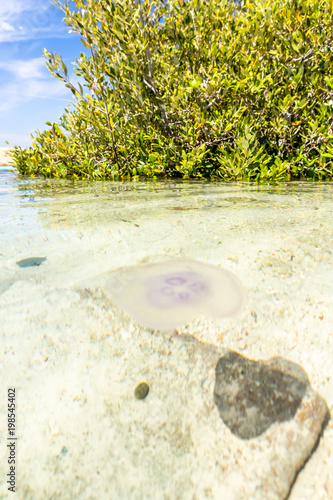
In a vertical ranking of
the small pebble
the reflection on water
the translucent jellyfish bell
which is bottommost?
the small pebble

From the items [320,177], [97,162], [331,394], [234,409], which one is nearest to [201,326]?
[234,409]

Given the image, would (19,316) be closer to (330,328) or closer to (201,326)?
(201,326)

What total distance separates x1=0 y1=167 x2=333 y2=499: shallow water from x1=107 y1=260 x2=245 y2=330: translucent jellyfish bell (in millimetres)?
50

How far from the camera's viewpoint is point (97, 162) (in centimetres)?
716

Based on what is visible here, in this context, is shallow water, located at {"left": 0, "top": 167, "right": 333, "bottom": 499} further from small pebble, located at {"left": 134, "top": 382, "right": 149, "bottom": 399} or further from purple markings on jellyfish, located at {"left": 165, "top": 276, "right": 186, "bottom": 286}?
purple markings on jellyfish, located at {"left": 165, "top": 276, "right": 186, "bottom": 286}

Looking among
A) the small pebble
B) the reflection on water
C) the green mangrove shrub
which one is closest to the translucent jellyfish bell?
the small pebble

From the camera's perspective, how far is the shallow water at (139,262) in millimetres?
873

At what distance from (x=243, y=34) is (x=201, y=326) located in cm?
586

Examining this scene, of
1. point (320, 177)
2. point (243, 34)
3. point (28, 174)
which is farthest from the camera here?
point (28, 174)

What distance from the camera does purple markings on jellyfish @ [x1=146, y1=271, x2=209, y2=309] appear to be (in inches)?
45.3

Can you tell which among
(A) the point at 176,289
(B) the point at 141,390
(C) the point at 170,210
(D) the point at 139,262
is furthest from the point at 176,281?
(C) the point at 170,210

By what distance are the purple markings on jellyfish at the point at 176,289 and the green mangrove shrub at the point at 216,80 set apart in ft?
14.1

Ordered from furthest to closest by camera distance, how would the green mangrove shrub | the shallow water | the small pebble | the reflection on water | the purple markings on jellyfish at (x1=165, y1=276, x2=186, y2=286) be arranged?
the green mangrove shrub < the reflection on water < the purple markings on jellyfish at (x1=165, y1=276, x2=186, y2=286) < the shallow water < the small pebble

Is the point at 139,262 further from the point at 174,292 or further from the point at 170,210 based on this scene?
the point at 170,210
